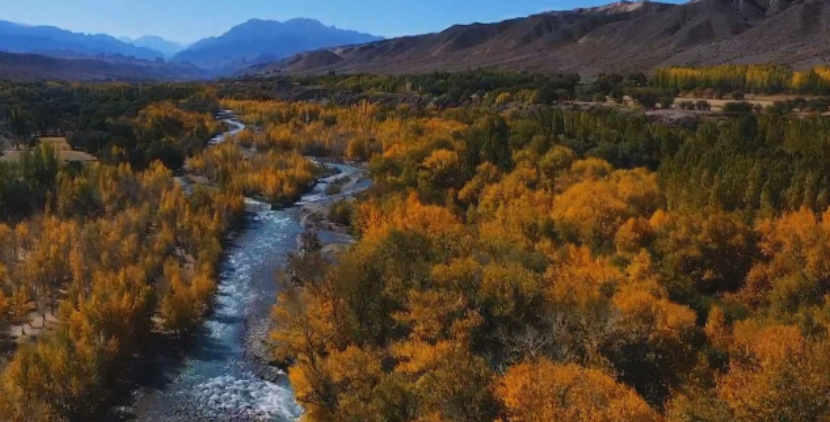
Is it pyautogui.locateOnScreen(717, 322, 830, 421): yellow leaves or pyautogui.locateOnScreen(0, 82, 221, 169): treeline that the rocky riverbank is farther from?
pyautogui.locateOnScreen(717, 322, 830, 421): yellow leaves

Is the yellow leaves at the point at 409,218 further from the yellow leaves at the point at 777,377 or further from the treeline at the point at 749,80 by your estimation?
the treeline at the point at 749,80

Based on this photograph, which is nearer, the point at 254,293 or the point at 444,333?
the point at 444,333

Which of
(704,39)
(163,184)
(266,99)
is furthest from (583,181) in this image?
(704,39)

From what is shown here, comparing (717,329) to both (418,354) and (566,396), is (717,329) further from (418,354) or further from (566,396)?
(418,354)

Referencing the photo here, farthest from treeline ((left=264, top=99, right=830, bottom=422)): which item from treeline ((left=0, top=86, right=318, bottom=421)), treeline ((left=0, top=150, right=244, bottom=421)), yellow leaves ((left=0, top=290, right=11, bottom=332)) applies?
yellow leaves ((left=0, top=290, right=11, bottom=332))

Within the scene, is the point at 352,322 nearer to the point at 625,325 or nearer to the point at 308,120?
the point at 625,325

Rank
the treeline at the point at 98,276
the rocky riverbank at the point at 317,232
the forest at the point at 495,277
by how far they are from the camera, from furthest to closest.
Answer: the rocky riverbank at the point at 317,232, the treeline at the point at 98,276, the forest at the point at 495,277

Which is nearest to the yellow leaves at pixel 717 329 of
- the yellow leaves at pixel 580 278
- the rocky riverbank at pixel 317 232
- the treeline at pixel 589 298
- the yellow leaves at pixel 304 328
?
the treeline at pixel 589 298
